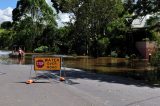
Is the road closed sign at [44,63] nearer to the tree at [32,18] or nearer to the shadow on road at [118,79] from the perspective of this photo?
the shadow on road at [118,79]

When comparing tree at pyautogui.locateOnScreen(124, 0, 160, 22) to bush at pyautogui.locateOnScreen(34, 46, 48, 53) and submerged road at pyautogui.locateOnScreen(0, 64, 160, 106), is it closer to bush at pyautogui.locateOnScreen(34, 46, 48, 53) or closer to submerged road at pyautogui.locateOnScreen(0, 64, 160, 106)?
submerged road at pyautogui.locateOnScreen(0, 64, 160, 106)

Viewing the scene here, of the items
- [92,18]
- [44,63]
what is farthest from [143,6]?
[92,18]

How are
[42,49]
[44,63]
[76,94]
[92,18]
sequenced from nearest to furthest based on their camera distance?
[76,94] → [44,63] → [92,18] → [42,49]

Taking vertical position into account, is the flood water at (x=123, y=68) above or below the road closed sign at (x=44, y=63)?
below

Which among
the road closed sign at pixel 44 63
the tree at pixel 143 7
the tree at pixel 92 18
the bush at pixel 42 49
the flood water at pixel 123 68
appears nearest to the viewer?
the road closed sign at pixel 44 63

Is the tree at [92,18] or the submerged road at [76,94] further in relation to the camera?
the tree at [92,18]

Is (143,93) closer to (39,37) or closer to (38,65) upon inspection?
(38,65)

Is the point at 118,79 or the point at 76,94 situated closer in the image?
the point at 76,94

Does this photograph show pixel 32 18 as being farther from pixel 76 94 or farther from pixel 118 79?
pixel 76 94

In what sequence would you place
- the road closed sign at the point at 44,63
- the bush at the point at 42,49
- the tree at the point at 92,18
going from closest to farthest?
the road closed sign at the point at 44,63
the tree at the point at 92,18
the bush at the point at 42,49

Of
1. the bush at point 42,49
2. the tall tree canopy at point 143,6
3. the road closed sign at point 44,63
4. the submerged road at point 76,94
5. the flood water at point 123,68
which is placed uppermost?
the tall tree canopy at point 143,6

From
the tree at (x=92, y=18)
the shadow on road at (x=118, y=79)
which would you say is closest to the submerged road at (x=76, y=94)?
the shadow on road at (x=118, y=79)

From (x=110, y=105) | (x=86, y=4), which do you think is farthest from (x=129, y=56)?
(x=110, y=105)

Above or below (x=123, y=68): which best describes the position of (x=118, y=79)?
below
